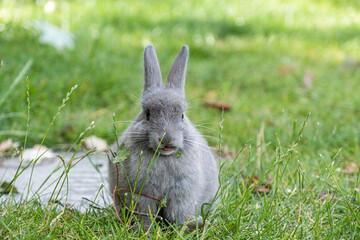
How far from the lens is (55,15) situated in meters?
6.98

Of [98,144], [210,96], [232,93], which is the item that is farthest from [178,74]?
[232,93]

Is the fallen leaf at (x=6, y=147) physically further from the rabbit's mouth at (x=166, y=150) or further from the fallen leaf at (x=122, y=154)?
the rabbit's mouth at (x=166, y=150)

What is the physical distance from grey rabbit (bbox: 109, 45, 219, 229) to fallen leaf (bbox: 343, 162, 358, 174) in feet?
4.39

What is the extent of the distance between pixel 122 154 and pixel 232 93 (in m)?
3.22

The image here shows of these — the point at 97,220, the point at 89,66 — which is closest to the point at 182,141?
the point at 97,220

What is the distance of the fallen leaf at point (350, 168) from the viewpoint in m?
3.68

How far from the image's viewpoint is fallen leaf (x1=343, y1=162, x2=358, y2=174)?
3676 mm

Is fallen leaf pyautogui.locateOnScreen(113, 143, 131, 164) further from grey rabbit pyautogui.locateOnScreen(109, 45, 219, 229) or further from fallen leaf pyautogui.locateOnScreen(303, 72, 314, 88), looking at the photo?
fallen leaf pyautogui.locateOnScreen(303, 72, 314, 88)

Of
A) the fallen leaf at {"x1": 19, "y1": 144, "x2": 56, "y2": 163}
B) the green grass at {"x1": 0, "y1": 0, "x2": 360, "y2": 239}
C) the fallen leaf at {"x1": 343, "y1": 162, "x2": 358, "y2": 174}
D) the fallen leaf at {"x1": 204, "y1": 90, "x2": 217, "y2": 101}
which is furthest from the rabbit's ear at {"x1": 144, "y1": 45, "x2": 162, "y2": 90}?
the fallen leaf at {"x1": 204, "y1": 90, "x2": 217, "y2": 101}

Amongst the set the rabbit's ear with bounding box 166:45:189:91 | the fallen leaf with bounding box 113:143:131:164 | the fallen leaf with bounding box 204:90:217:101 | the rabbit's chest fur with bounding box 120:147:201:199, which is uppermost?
the rabbit's ear with bounding box 166:45:189:91

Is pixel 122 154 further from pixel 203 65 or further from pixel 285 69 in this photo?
pixel 285 69

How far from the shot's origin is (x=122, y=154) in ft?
8.66

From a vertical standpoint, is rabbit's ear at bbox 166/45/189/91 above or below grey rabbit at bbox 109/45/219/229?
above

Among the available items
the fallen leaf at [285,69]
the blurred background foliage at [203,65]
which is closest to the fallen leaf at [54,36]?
the blurred background foliage at [203,65]
